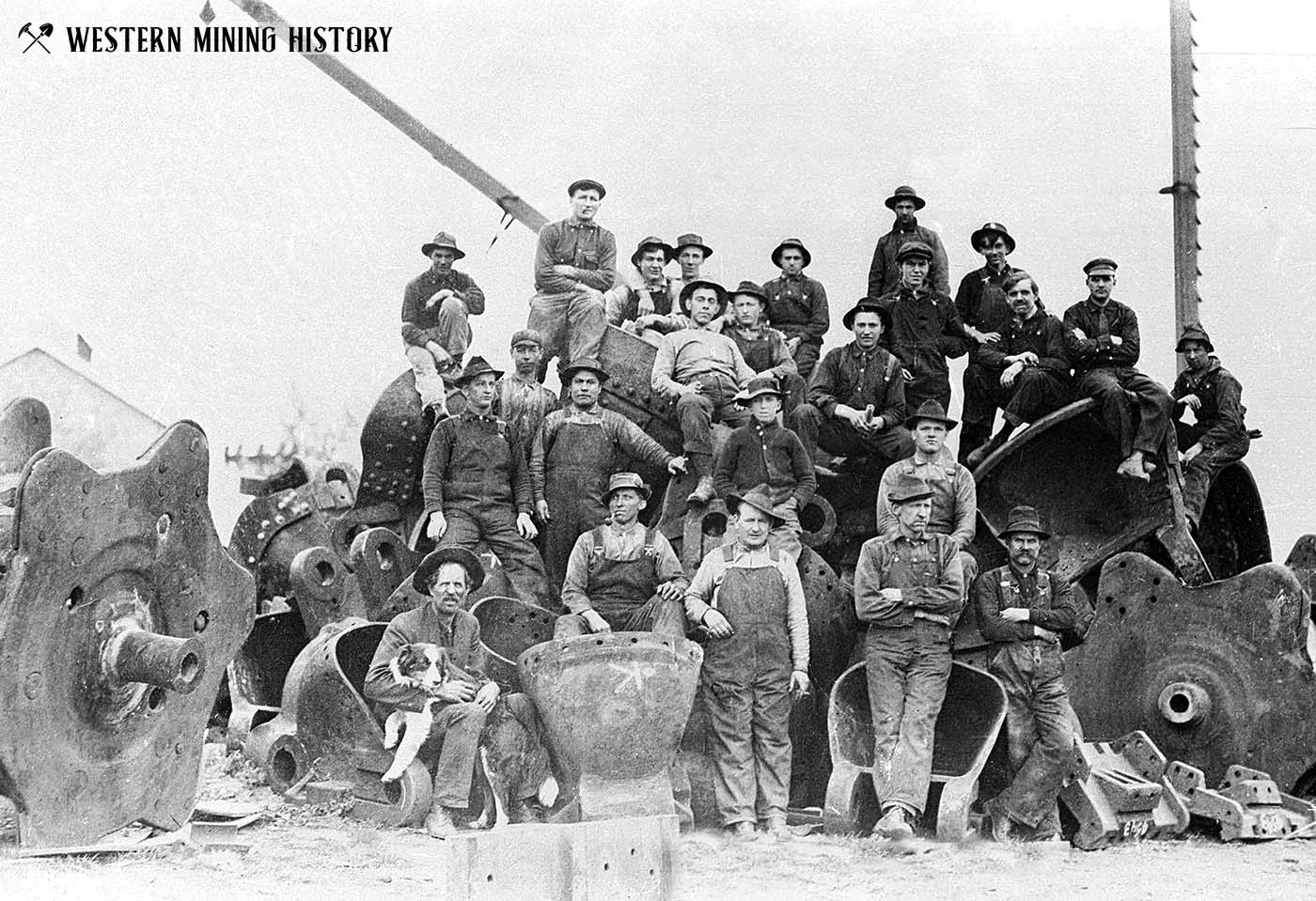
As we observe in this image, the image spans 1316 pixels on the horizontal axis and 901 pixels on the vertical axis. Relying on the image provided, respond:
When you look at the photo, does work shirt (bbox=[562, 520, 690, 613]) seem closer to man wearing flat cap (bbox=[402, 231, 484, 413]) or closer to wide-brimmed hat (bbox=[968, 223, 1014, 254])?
man wearing flat cap (bbox=[402, 231, 484, 413])

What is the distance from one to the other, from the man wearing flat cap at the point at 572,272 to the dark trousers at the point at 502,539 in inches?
65.5

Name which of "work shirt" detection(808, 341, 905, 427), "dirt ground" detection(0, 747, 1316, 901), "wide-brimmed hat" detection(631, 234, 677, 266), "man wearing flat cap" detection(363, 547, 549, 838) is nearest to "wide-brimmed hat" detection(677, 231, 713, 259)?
"wide-brimmed hat" detection(631, 234, 677, 266)

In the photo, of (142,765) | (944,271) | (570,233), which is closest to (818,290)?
(944,271)

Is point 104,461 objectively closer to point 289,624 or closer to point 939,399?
point 289,624

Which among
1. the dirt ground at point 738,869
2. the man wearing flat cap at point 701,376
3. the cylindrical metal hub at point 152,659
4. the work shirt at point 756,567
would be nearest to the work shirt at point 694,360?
the man wearing flat cap at point 701,376

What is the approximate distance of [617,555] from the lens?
9.77 meters

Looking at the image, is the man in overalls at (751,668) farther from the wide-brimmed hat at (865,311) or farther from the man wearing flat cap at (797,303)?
the man wearing flat cap at (797,303)

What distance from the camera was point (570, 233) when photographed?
12.2m

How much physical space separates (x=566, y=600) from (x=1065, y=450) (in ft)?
13.9

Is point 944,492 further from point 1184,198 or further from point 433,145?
point 433,145

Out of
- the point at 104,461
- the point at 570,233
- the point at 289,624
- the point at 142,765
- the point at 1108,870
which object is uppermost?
the point at 570,233

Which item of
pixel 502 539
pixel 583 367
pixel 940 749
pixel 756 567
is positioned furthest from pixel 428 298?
pixel 940 749

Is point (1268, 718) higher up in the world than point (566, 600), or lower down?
lower down

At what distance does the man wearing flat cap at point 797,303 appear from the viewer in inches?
482
